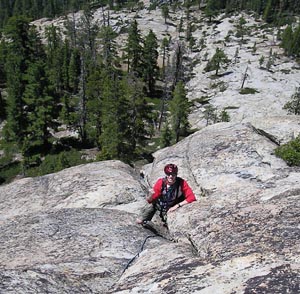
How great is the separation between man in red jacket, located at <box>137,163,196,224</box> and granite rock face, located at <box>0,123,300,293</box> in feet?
1.38

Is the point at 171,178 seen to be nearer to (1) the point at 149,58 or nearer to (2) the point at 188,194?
(2) the point at 188,194

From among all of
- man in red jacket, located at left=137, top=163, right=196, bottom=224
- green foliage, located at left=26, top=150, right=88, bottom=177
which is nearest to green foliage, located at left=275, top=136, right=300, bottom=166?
man in red jacket, located at left=137, top=163, right=196, bottom=224

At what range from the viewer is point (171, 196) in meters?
13.3

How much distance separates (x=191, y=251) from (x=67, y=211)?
6.77 m

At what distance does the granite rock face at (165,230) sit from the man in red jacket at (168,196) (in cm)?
42

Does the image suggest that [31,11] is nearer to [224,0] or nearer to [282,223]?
[224,0]

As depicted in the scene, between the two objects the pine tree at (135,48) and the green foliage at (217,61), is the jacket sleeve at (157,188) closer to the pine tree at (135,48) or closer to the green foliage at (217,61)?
the pine tree at (135,48)

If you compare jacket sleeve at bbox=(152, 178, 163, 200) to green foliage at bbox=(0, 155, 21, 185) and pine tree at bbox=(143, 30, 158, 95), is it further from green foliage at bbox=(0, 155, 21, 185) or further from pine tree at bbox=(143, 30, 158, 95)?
pine tree at bbox=(143, 30, 158, 95)

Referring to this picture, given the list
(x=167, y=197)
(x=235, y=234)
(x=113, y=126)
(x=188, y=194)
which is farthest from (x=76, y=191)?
(x=113, y=126)

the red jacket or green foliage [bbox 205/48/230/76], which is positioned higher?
the red jacket

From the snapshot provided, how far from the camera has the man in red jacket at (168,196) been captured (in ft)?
42.2

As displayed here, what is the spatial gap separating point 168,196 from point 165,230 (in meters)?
1.58

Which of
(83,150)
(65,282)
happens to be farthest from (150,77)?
(65,282)

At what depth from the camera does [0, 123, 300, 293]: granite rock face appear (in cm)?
900
